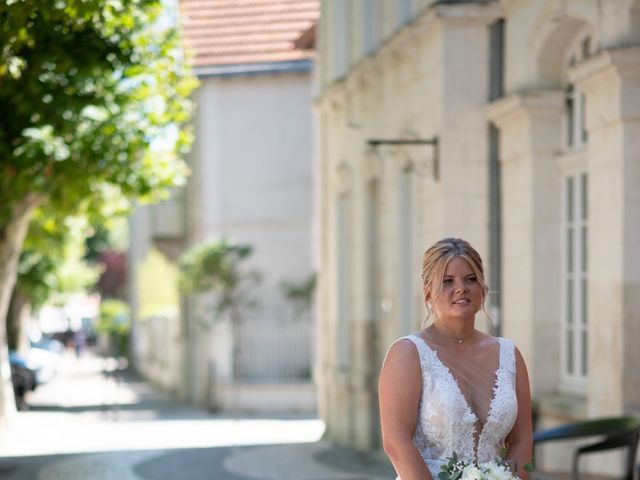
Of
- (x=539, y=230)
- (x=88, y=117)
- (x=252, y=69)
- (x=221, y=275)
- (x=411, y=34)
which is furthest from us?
(x=252, y=69)

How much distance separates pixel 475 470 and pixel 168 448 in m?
16.5

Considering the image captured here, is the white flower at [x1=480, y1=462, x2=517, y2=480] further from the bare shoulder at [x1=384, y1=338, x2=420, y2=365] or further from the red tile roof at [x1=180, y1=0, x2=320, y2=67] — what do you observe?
the red tile roof at [x1=180, y1=0, x2=320, y2=67]

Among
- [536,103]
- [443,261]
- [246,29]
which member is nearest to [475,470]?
[443,261]

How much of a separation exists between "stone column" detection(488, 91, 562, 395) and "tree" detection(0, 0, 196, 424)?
361cm

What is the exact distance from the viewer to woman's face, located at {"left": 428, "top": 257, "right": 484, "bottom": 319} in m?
5.23

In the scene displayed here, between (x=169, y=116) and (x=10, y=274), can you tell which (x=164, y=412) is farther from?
(x=169, y=116)

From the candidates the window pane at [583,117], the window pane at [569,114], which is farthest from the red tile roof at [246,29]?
the window pane at [583,117]

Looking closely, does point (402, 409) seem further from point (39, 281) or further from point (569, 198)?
point (39, 281)

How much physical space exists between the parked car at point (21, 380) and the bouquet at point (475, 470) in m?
28.9

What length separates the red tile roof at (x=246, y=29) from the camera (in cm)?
3584

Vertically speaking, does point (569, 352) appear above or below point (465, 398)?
below

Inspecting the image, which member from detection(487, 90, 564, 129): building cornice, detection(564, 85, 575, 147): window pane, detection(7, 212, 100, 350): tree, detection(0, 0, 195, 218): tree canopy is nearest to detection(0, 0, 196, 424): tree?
detection(0, 0, 195, 218): tree canopy

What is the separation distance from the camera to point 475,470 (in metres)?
5.11

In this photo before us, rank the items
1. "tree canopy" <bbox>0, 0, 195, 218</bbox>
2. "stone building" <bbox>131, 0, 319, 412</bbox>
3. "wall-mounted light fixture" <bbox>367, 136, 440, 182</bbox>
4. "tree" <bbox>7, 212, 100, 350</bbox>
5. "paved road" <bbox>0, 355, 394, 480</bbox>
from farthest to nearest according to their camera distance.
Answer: "tree" <bbox>7, 212, 100, 350</bbox> < "stone building" <bbox>131, 0, 319, 412</bbox> < "paved road" <bbox>0, 355, 394, 480</bbox> < "wall-mounted light fixture" <bbox>367, 136, 440, 182</bbox> < "tree canopy" <bbox>0, 0, 195, 218</bbox>
